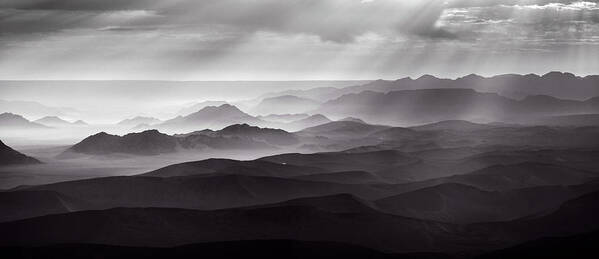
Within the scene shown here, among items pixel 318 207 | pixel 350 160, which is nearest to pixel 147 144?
pixel 350 160

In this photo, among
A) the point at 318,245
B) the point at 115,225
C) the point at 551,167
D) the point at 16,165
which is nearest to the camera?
the point at 318,245

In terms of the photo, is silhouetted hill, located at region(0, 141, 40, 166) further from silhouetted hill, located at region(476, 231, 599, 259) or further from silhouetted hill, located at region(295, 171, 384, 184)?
silhouetted hill, located at region(476, 231, 599, 259)

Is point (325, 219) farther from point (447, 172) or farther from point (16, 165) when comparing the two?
point (16, 165)

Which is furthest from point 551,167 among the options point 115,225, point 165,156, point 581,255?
point 165,156

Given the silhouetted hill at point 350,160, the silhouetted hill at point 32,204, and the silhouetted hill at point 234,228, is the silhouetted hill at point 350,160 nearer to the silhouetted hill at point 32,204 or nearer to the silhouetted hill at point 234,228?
the silhouetted hill at point 234,228

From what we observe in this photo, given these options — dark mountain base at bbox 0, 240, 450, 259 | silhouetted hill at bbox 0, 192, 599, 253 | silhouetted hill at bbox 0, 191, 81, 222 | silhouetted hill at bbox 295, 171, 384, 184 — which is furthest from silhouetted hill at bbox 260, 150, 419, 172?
dark mountain base at bbox 0, 240, 450, 259

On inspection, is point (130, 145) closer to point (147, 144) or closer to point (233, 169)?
point (147, 144)

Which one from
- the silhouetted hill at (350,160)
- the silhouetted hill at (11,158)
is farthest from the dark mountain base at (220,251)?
the silhouetted hill at (11,158)

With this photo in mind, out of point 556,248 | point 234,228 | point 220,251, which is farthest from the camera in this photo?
point 234,228
